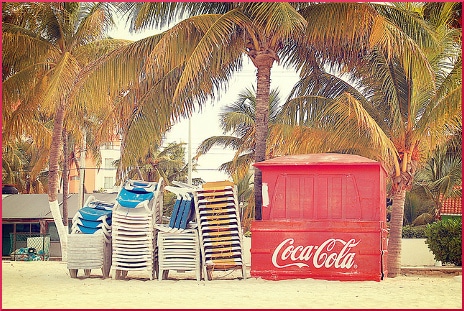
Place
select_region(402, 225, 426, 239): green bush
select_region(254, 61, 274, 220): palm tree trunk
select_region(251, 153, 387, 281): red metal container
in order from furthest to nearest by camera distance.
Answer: select_region(402, 225, 426, 239): green bush < select_region(254, 61, 274, 220): palm tree trunk < select_region(251, 153, 387, 281): red metal container

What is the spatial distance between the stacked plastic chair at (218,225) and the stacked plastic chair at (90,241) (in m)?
1.81

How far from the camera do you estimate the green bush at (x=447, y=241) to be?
735 inches

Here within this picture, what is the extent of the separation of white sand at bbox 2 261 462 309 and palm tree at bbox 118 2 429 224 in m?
3.48

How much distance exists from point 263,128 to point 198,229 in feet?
12.5

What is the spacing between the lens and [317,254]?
12.2 m

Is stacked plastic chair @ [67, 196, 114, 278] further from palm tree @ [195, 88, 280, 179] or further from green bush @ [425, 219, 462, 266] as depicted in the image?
palm tree @ [195, 88, 280, 179]

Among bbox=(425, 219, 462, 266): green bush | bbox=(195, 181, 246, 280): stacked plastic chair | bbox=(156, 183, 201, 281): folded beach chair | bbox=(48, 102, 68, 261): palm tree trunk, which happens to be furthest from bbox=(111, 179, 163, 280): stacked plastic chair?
bbox=(48, 102, 68, 261): palm tree trunk

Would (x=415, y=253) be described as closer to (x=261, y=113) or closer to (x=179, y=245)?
(x=261, y=113)

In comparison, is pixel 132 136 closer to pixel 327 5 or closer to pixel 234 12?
pixel 234 12

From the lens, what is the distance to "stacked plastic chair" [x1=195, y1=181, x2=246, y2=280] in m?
12.5

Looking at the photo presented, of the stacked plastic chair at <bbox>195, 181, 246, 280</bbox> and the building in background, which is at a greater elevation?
the building in background

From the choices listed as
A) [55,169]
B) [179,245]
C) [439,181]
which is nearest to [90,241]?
[179,245]

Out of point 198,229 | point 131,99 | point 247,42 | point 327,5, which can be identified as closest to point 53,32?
point 131,99

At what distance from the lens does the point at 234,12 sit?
14.8 metres
